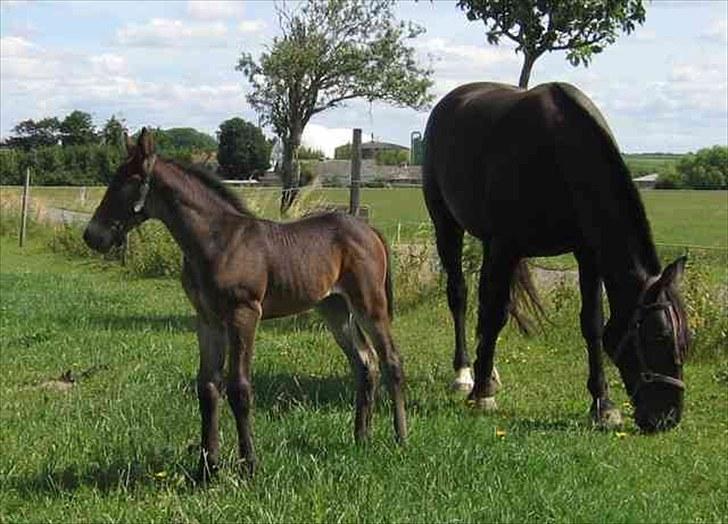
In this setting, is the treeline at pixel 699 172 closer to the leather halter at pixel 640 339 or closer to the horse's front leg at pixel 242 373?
the leather halter at pixel 640 339

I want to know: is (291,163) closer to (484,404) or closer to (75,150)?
(75,150)

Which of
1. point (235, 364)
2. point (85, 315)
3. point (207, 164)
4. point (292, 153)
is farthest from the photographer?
point (292, 153)

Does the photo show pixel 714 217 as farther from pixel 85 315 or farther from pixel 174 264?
pixel 85 315

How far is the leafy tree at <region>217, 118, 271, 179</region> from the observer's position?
24469 millimetres

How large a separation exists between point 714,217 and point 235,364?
33773 millimetres

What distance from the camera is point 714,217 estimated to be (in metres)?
36.3

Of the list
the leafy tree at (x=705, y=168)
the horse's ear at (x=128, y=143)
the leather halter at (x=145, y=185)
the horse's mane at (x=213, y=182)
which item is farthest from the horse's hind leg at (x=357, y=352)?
the leafy tree at (x=705, y=168)

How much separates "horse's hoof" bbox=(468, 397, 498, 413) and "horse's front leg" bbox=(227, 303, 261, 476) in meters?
2.34

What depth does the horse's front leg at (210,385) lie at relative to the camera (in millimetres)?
5070

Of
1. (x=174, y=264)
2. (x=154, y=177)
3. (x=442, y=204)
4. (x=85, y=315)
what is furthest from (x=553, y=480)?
(x=174, y=264)

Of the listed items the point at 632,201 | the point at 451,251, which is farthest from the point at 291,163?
the point at 632,201

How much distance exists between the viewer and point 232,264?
504 cm

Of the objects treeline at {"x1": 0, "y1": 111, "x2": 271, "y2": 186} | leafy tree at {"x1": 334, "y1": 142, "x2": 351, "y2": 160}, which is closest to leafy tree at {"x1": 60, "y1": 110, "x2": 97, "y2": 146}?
treeline at {"x1": 0, "y1": 111, "x2": 271, "y2": 186}

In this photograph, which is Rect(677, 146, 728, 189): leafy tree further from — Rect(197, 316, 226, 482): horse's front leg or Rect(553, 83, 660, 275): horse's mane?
Rect(197, 316, 226, 482): horse's front leg
